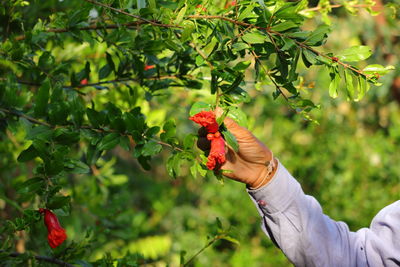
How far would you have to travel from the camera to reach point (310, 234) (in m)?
1.42

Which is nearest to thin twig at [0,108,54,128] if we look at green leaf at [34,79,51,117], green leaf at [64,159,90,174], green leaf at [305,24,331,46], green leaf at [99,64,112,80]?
green leaf at [34,79,51,117]

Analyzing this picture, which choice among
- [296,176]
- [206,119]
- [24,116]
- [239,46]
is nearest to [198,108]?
[206,119]

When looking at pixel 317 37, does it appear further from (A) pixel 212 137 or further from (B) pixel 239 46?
(A) pixel 212 137

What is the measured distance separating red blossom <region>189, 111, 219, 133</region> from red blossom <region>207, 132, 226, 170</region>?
31 mm

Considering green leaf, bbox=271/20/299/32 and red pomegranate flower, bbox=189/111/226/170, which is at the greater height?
green leaf, bbox=271/20/299/32

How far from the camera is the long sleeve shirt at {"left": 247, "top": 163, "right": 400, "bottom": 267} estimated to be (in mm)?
1407

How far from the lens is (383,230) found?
1.46 metres

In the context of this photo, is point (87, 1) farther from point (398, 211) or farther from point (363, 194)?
point (363, 194)

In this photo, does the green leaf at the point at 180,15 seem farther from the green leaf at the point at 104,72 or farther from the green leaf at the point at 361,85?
the green leaf at the point at 104,72

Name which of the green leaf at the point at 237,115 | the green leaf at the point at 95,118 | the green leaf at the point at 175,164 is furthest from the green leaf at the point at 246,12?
the green leaf at the point at 95,118

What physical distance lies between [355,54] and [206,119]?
1.16 ft

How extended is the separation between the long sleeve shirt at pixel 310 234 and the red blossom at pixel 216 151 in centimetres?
31

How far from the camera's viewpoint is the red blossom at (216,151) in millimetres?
1113

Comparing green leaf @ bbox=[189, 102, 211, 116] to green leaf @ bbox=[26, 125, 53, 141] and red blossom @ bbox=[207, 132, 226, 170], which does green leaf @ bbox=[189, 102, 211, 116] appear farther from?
green leaf @ bbox=[26, 125, 53, 141]
